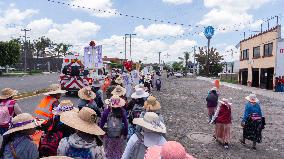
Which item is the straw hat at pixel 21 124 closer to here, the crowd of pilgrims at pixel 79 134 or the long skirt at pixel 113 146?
the crowd of pilgrims at pixel 79 134

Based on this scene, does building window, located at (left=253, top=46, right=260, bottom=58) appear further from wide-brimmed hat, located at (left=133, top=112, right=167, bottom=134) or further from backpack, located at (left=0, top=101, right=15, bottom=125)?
wide-brimmed hat, located at (left=133, top=112, right=167, bottom=134)

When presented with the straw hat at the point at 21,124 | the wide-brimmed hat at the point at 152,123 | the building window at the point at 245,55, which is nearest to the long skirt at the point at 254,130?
the wide-brimmed hat at the point at 152,123

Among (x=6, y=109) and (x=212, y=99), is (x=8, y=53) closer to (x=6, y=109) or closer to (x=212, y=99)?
(x=212, y=99)

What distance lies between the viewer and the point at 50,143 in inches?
187

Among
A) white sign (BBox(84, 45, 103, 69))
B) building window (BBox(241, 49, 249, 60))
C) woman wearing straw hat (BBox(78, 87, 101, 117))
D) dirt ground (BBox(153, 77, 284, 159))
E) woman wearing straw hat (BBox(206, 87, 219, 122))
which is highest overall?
building window (BBox(241, 49, 249, 60))

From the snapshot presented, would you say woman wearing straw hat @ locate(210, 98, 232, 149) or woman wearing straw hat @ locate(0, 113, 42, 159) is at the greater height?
woman wearing straw hat @ locate(0, 113, 42, 159)

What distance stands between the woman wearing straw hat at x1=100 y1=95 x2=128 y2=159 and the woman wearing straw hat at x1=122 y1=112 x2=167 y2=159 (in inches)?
78.9

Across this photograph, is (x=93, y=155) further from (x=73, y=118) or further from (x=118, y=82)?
(x=118, y=82)

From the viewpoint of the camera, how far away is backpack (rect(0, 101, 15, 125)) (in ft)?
22.6

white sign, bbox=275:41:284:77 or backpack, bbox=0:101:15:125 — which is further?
white sign, bbox=275:41:284:77

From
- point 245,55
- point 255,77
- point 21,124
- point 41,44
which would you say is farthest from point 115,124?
point 41,44

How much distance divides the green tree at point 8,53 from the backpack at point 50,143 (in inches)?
2348

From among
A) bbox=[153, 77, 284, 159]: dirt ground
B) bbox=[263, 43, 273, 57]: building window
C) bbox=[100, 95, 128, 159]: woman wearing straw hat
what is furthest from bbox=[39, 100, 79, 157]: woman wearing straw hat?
bbox=[263, 43, 273, 57]: building window

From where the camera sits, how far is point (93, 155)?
4.01 metres
